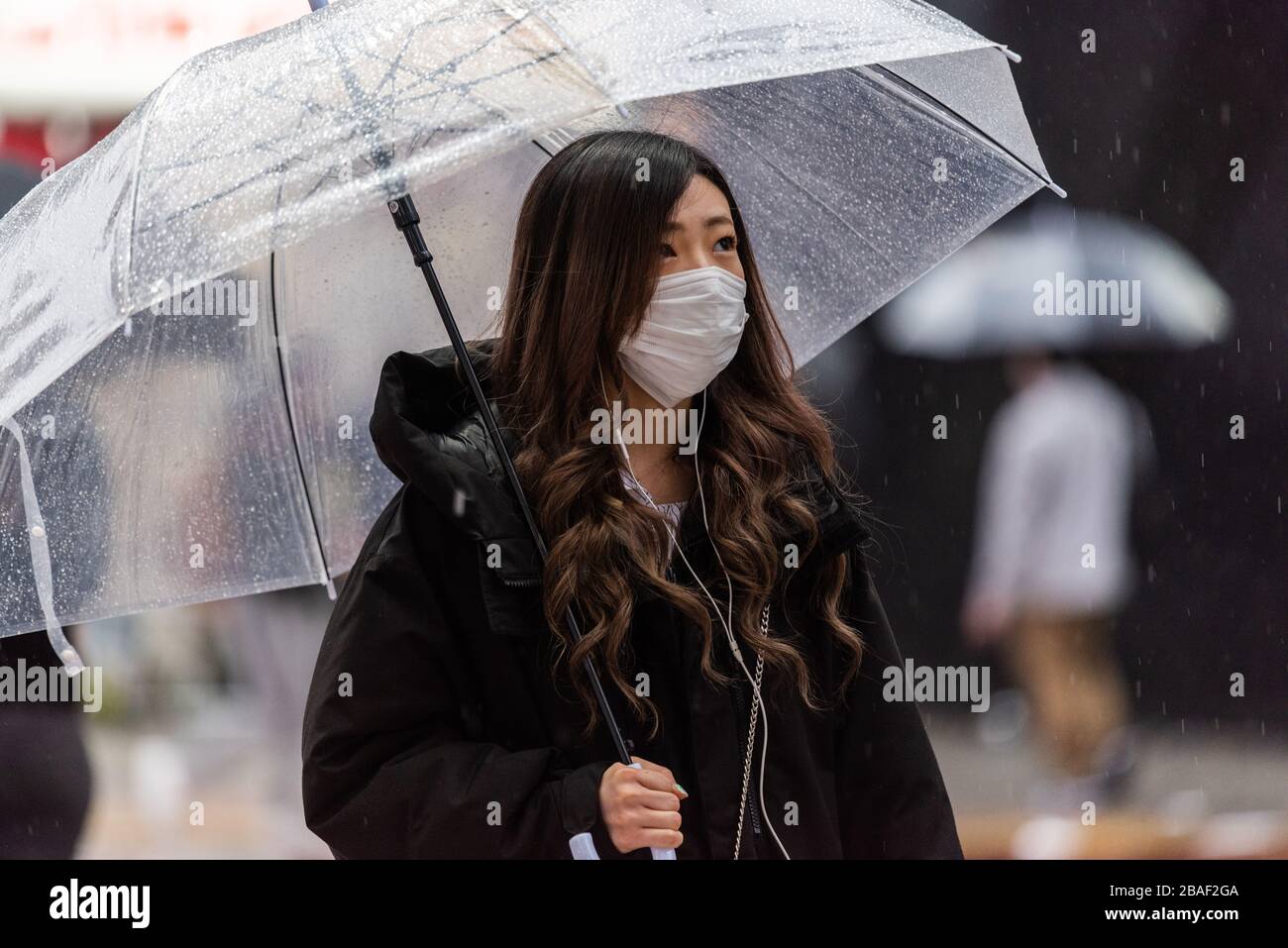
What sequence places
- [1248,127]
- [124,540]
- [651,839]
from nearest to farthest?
[651,839] < [124,540] < [1248,127]

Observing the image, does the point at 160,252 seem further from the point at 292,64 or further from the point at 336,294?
the point at 336,294

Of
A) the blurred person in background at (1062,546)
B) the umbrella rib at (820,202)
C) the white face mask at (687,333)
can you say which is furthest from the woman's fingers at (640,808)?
the blurred person in background at (1062,546)

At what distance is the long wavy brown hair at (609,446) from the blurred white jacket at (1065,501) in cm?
213

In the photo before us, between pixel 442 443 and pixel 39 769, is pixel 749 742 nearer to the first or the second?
pixel 442 443

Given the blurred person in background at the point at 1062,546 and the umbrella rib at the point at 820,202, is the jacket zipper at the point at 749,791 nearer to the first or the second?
the umbrella rib at the point at 820,202

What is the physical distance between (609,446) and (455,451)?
24 cm

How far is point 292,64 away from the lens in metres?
1.75

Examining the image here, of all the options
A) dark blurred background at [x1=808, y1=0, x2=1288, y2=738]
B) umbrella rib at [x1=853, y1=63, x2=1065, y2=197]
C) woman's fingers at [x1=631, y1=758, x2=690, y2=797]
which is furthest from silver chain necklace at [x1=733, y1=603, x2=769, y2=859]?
dark blurred background at [x1=808, y1=0, x2=1288, y2=738]

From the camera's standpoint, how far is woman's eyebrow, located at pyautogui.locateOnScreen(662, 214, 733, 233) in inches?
77.5

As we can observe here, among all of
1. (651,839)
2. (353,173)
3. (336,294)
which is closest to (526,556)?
(651,839)

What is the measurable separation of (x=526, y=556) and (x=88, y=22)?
2658 mm

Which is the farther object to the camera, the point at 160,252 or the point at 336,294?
the point at 336,294

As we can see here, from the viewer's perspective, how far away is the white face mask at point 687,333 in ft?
6.46

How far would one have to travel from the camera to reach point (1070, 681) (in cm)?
404
